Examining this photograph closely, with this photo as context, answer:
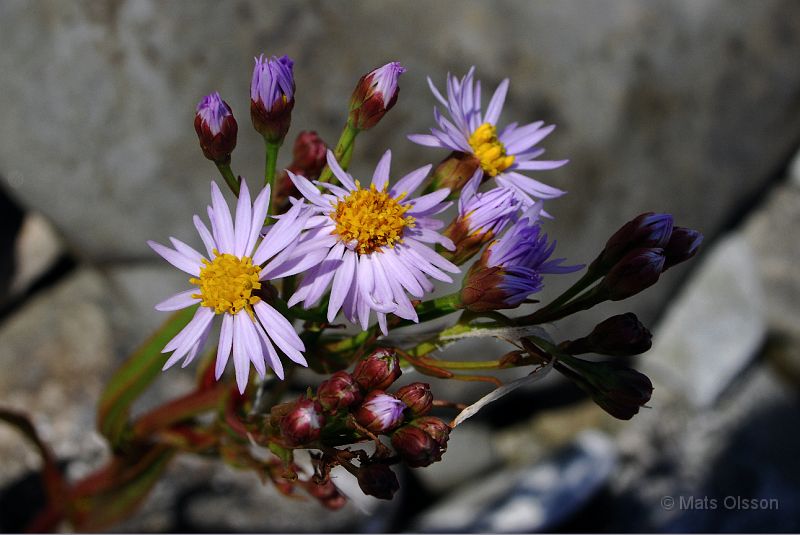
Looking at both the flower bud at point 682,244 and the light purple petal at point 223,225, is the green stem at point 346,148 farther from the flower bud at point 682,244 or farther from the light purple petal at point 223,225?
the flower bud at point 682,244

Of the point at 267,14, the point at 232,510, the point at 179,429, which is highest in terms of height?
the point at 267,14

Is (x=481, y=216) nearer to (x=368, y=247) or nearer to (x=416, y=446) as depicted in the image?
(x=368, y=247)

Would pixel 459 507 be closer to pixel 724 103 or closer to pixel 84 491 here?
pixel 84 491

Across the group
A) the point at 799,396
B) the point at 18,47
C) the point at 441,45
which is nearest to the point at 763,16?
the point at 441,45

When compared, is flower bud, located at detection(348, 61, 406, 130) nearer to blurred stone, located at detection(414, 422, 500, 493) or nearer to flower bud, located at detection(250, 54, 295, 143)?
flower bud, located at detection(250, 54, 295, 143)

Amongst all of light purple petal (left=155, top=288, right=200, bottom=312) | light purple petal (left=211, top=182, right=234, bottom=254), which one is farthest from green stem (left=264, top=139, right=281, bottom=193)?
light purple petal (left=155, top=288, right=200, bottom=312)

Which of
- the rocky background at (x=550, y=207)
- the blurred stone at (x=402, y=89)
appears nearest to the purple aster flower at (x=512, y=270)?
the rocky background at (x=550, y=207)
